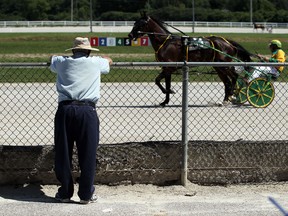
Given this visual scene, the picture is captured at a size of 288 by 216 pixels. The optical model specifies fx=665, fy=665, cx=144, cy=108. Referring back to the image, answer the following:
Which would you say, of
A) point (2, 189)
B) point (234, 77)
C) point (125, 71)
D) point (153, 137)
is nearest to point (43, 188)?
point (2, 189)

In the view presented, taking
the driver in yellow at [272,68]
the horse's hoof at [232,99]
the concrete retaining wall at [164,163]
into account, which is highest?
the driver in yellow at [272,68]

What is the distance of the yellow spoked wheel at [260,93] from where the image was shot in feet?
46.3

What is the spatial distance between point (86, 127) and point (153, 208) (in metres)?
1.10

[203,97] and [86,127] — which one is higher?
[86,127]

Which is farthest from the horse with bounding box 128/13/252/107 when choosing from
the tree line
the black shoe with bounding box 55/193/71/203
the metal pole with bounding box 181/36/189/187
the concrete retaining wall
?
the tree line

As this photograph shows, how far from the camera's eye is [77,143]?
7.08m

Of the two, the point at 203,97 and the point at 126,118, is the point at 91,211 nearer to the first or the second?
the point at 126,118

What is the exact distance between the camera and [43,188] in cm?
770

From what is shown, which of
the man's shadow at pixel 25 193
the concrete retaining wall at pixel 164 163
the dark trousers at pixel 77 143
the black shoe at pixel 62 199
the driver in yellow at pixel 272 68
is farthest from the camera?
the driver in yellow at pixel 272 68

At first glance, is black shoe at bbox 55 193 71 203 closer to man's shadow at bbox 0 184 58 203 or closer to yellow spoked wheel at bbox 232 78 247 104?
man's shadow at bbox 0 184 58 203

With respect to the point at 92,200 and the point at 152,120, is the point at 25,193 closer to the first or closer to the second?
the point at 92,200

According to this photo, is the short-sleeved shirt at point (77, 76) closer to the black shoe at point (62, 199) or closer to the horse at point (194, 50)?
the black shoe at point (62, 199)

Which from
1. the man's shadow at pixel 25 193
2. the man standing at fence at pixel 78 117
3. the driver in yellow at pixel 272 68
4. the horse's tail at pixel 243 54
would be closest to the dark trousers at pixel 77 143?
the man standing at fence at pixel 78 117

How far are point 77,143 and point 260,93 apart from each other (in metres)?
7.78
